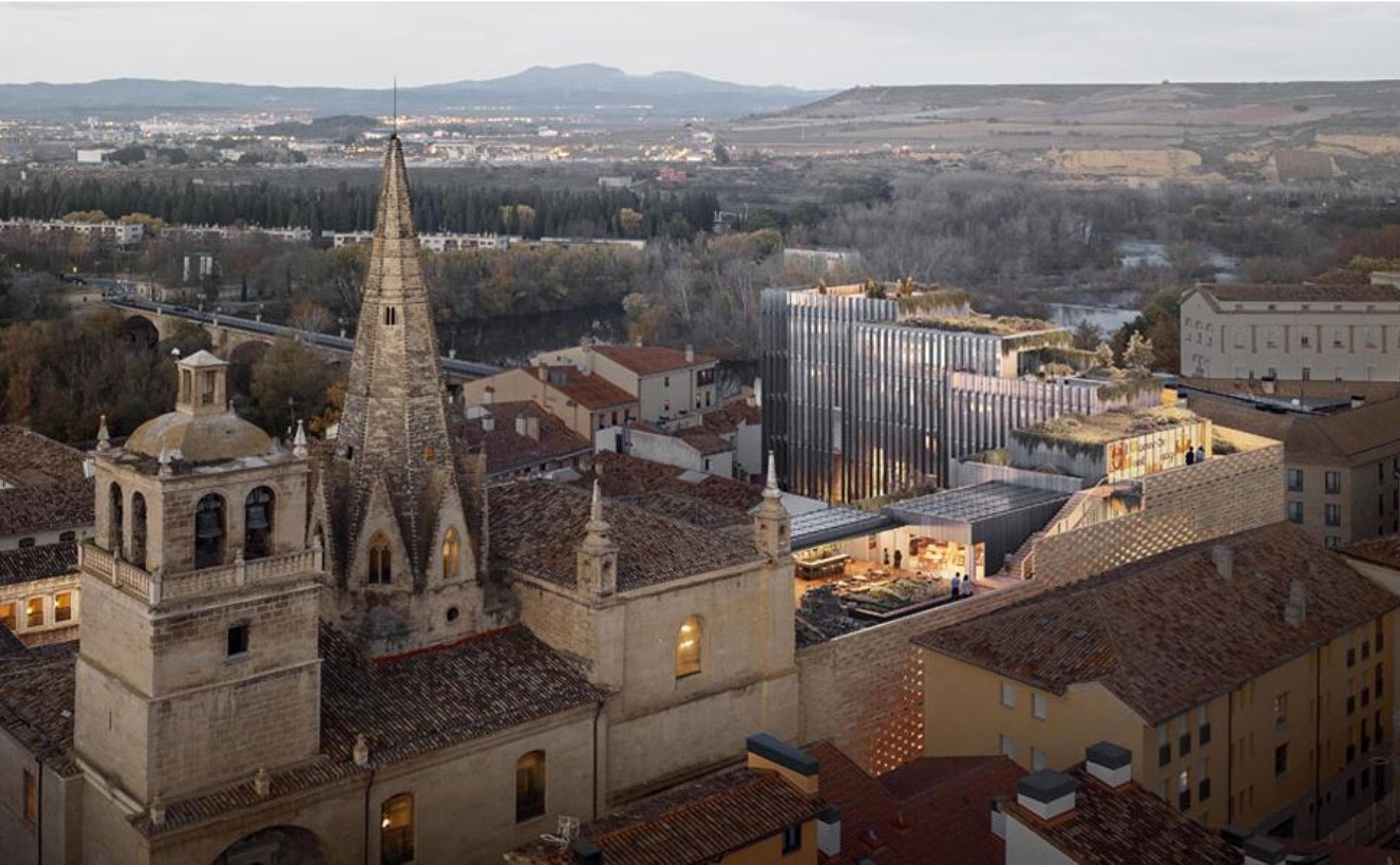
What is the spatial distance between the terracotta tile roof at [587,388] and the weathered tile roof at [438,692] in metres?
37.1

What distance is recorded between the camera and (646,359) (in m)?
73.4

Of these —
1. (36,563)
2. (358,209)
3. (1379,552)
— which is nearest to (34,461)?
(36,563)

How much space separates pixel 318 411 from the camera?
7569 centimetres

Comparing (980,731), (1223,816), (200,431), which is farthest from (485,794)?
(1223,816)

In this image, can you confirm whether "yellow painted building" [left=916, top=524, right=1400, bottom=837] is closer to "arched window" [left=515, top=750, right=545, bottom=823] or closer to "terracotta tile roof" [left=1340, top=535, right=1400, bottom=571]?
"terracotta tile roof" [left=1340, top=535, right=1400, bottom=571]

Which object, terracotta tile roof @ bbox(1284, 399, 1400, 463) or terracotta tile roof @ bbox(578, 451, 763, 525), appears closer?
terracotta tile roof @ bbox(578, 451, 763, 525)

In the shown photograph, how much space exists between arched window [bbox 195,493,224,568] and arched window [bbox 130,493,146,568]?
733mm

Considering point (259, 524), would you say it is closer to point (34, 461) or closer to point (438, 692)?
point (438, 692)

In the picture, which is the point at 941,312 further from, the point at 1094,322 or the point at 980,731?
the point at 1094,322

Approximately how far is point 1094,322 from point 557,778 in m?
87.9

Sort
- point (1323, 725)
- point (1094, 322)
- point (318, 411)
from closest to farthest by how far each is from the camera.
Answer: point (1323, 725) → point (318, 411) → point (1094, 322)

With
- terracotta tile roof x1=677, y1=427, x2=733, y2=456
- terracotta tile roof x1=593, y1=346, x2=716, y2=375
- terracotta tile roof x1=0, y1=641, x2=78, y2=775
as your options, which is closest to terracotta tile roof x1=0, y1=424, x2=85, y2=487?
terracotta tile roof x1=677, y1=427, x2=733, y2=456

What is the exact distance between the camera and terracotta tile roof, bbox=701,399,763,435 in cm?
6638

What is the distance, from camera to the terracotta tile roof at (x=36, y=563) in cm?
3853
